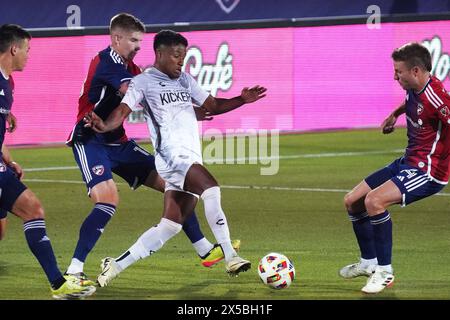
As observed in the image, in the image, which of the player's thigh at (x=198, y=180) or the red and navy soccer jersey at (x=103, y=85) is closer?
the player's thigh at (x=198, y=180)

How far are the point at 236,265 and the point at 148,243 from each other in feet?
2.46

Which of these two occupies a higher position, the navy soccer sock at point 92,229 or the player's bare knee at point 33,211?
the player's bare knee at point 33,211

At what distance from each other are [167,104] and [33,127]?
41.2ft

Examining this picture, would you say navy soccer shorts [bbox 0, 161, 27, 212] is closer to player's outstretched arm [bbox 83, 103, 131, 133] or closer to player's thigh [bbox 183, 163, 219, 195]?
player's outstretched arm [bbox 83, 103, 131, 133]

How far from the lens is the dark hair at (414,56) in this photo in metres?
9.46

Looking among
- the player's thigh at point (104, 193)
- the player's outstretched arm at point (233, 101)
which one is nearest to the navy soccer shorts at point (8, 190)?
the player's thigh at point (104, 193)

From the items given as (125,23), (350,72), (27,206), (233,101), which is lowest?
(350,72)

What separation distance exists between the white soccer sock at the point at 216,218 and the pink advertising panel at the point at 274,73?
40.6 ft

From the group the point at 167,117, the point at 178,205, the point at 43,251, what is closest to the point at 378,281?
the point at 178,205

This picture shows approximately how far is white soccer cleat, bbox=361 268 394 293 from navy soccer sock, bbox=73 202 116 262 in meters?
2.26

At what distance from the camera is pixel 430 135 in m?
9.50

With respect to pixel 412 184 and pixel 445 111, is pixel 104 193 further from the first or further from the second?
pixel 445 111

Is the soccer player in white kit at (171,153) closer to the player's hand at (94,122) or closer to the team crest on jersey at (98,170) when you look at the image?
the player's hand at (94,122)

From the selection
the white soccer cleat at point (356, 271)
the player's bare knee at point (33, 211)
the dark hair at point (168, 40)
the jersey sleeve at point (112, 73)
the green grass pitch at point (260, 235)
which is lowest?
the green grass pitch at point (260, 235)
